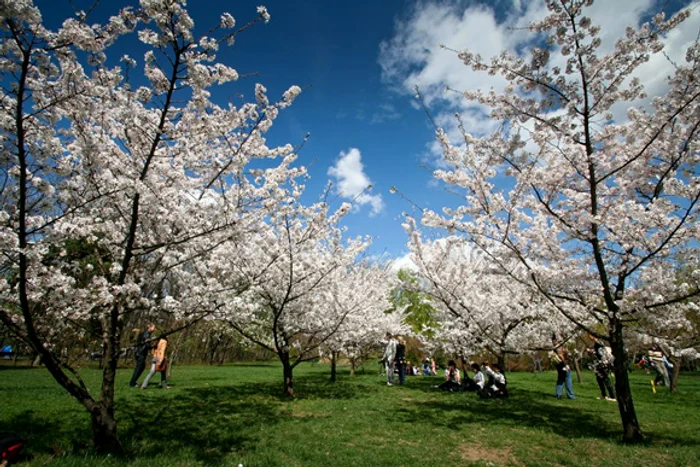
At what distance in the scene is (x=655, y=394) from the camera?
12.2 metres

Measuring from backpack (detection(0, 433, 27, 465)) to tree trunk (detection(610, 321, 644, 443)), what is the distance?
7.90 meters

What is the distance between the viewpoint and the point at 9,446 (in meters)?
3.23

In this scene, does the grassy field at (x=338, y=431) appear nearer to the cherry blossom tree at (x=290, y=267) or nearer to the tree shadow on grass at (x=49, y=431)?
the tree shadow on grass at (x=49, y=431)

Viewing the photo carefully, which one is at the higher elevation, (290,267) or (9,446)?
(290,267)

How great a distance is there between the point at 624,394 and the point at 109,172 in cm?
834

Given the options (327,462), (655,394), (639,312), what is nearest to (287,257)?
(327,462)

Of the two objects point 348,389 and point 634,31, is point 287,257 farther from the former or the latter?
point 634,31

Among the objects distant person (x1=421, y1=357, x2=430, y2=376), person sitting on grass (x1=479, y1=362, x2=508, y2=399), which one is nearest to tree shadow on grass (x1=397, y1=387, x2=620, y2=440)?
person sitting on grass (x1=479, y1=362, x2=508, y2=399)

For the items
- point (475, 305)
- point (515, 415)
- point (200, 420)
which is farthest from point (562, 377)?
point (200, 420)

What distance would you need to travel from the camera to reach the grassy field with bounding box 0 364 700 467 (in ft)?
15.1

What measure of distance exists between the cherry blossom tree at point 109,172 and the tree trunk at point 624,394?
19.9 feet

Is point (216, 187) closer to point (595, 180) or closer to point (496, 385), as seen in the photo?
point (595, 180)

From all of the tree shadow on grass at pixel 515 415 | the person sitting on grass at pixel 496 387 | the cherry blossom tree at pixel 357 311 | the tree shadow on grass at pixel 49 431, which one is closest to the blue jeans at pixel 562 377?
the tree shadow on grass at pixel 515 415

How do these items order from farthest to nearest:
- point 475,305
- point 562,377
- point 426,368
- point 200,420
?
point 426,368, point 475,305, point 562,377, point 200,420
